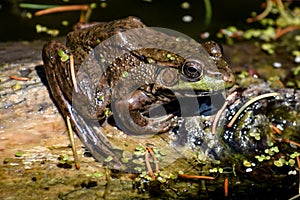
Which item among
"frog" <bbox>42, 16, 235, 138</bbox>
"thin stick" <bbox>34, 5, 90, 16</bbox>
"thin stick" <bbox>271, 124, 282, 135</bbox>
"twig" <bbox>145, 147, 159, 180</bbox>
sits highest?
"thin stick" <bbox>34, 5, 90, 16</bbox>

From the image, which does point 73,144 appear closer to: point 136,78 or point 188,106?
point 136,78

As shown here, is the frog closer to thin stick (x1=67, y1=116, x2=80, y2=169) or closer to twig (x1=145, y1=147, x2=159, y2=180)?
thin stick (x1=67, y1=116, x2=80, y2=169)

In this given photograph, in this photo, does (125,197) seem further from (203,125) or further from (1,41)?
(1,41)

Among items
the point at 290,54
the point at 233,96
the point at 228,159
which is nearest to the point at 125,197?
the point at 228,159

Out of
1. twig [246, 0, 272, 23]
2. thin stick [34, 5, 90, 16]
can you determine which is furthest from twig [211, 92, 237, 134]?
thin stick [34, 5, 90, 16]

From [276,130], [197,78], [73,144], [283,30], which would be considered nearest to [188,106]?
[197,78]

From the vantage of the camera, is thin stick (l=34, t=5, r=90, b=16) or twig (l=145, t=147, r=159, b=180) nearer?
twig (l=145, t=147, r=159, b=180)
